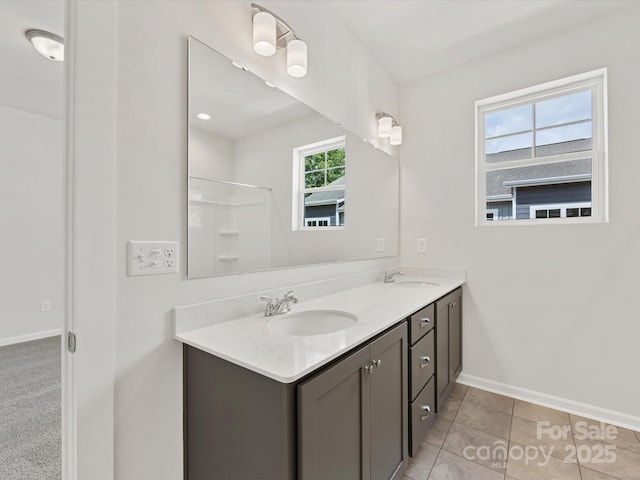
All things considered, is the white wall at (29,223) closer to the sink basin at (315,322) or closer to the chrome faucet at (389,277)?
the sink basin at (315,322)

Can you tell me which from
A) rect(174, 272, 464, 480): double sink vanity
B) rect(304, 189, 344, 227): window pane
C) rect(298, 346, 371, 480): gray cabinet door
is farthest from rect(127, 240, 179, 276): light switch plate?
rect(304, 189, 344, 227): window pane

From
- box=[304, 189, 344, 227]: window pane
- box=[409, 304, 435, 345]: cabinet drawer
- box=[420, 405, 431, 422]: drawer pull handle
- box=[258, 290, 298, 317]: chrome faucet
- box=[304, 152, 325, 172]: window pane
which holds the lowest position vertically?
box=[420, 405, 431, 422]: drawer pull handle

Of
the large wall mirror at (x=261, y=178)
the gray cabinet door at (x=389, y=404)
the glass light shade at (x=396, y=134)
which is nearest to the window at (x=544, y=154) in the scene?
the glass light shade at (x=396, y=134)

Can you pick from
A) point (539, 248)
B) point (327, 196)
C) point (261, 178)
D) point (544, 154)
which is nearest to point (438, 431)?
point (539, 248)

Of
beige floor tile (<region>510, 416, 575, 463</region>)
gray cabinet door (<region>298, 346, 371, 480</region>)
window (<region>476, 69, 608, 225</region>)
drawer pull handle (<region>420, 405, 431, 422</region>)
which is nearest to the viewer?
gray cabinet door (<region>298, 346, 371, 480</region>)

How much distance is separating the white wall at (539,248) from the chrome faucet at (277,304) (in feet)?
5.42

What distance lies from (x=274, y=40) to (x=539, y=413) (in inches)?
112

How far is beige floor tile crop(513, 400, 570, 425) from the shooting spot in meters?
1.99

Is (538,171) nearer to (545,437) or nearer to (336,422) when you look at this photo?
(545,437)

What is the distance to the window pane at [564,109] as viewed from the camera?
2.15 m

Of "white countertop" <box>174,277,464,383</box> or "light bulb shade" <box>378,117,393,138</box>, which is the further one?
"light bulb shade" <box>378,117,393,138</box>

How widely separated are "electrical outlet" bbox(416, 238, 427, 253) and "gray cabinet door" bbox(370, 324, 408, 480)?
4.71 ft

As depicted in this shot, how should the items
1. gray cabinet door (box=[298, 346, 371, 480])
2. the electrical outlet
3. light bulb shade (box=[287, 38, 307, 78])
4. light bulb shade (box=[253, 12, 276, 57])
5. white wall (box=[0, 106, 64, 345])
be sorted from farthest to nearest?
white wall (box=[0, 106, 64, 345]) < the electrical outlet < light bulb shade (box=[287, 38, 307, 78]) < light bulb shade (box=[253, 12, 276, 57]) < gray cabinet door (box=[298, 346, 371, 480])

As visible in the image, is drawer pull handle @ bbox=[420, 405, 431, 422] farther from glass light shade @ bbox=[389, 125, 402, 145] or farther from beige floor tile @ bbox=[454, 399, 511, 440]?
glass light shade @ bbox=[389, 125, 402, 145]
